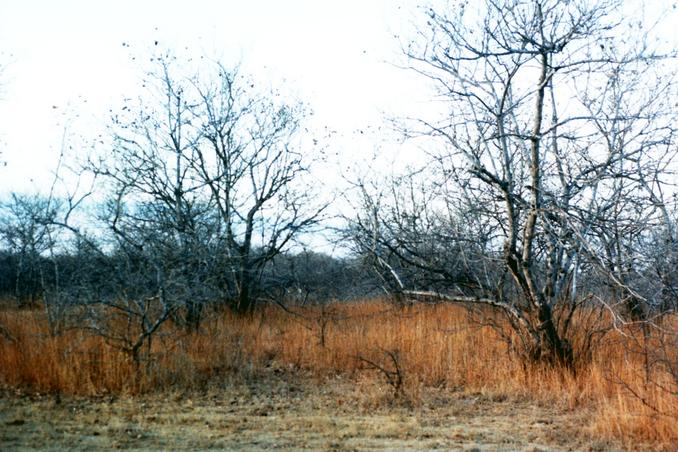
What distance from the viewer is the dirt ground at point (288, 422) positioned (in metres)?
6.19

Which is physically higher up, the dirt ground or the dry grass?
the dry grass

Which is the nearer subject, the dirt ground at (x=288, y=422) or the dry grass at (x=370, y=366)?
the dirt ground at (x=288, y=422)

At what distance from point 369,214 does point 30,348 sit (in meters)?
5.61

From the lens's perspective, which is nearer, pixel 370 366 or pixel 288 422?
pixel 288 422

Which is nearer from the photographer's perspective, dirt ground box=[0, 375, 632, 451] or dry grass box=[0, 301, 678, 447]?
dirt ground box=[0, 375, 632, 451]

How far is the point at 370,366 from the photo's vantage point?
9.68 meters

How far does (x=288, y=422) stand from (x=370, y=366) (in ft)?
9.33

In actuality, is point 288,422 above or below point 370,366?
below

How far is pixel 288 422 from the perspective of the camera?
23.0ft

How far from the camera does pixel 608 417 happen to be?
6.55 m

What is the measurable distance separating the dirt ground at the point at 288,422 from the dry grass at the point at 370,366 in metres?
0.27

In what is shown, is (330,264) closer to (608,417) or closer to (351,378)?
(351,378)

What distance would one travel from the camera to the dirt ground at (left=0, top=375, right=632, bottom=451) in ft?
20.3

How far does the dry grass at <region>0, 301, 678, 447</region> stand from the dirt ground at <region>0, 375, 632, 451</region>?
273 millimetres
